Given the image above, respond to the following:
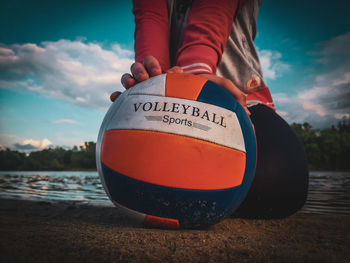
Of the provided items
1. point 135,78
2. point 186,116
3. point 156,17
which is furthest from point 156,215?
point 156,17

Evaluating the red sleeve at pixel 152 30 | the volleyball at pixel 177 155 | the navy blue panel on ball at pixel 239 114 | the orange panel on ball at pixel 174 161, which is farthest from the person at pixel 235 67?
the orange panel on ball at pixel 174 161

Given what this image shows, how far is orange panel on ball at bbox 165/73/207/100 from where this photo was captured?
1345mm

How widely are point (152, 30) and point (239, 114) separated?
1428 mm

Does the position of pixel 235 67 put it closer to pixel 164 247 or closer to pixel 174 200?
pixel 174 200

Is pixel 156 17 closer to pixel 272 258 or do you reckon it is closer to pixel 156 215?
pixel 156 215

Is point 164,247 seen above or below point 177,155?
below

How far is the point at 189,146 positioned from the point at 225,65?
5.06ft

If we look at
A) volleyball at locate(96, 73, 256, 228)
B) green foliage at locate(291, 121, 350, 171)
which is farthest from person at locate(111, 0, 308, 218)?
green foliage at locate(291, 121, 350, 171)

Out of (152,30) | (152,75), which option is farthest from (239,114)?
(152,30)

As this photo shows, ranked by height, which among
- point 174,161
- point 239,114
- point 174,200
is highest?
point 239,114

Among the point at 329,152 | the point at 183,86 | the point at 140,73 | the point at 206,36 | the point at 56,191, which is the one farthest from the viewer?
the point at 329,152

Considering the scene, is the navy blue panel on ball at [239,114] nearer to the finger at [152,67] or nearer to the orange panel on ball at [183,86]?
the orange panel on ball at [183,86]

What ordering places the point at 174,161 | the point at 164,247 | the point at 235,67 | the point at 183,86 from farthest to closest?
the point at 235,67 < the point at 183,86 < the point at 174,161 < the point at 164,247

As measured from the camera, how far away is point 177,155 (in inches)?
47.1
